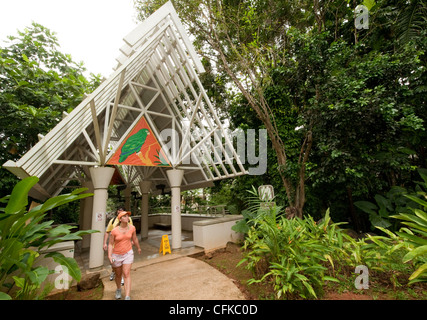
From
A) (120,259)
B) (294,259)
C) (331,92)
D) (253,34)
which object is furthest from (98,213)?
(253,34)

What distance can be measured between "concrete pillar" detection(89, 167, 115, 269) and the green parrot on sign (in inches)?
29.4

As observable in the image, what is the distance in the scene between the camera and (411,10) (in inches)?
253

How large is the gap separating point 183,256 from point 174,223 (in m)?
1.33

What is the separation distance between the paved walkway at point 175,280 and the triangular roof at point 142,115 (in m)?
3.53

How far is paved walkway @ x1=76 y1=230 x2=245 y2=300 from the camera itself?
391cm

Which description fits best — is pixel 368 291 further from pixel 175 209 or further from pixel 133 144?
pixel 133 144

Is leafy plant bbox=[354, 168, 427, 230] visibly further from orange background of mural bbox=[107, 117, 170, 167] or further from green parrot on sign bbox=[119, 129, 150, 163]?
green parrot on sign bbox=[119, 129, 150, 163]

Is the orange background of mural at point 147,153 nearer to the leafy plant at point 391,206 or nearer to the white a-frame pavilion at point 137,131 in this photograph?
the white a-frame pavilion at point 137,131

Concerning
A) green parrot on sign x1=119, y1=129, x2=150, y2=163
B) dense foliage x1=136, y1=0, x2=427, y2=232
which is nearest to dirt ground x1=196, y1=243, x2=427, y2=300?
dense foliage x1=136, y1=0, x2=427, y2=232

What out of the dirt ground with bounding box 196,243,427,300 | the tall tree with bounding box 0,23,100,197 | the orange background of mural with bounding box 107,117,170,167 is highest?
the tall tree with bounding box 0,23,100,197

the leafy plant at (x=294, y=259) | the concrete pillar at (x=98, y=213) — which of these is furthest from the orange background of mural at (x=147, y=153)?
the leafy plant at (x=294, y=259)

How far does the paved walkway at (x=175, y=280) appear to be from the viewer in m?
3.91
